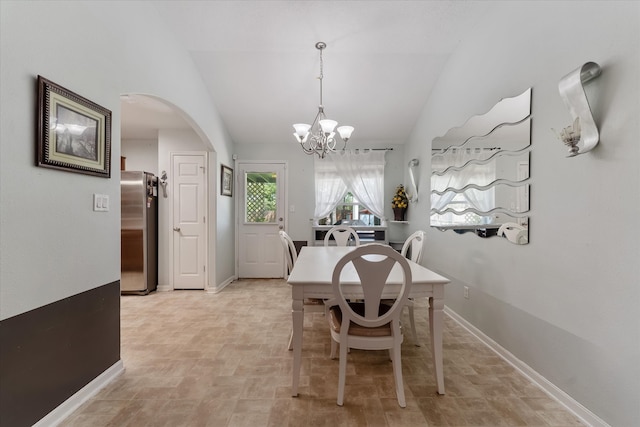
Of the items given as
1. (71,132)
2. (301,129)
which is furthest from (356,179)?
(71,132)

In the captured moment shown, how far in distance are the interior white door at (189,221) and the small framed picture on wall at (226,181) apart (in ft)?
0.77

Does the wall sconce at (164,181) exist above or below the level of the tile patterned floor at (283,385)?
above

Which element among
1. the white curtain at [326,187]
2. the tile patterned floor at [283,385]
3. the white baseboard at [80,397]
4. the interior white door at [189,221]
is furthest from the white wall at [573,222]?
the interior white door at [189,221]

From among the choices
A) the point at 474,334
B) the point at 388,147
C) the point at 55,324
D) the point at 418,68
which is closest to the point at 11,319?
the point at 55,324

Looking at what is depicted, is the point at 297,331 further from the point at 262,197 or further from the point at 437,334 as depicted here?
the point at 262,197

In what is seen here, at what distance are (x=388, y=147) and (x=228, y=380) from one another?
13.2ft

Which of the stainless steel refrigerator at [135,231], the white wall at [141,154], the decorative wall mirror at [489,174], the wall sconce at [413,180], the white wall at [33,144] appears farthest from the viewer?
the white wall at [141,154]

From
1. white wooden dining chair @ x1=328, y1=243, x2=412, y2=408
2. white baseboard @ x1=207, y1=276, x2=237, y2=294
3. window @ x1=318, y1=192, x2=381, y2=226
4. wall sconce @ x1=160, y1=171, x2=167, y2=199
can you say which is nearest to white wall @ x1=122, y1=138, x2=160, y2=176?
wall sconce @ x1=160, y1=171, x2=167, y2=199

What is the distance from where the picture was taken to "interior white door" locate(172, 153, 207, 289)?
4.07 m

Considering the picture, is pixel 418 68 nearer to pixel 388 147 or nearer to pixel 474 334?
pixel 388 147

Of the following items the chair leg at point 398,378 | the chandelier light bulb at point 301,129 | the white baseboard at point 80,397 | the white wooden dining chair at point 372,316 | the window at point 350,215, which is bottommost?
the white baseboard at point 80,397

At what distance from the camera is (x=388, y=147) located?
480 cm

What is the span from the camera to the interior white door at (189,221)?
4.07 metres

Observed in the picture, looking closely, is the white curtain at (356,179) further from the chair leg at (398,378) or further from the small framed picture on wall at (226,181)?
the chair leg at (398,378)
